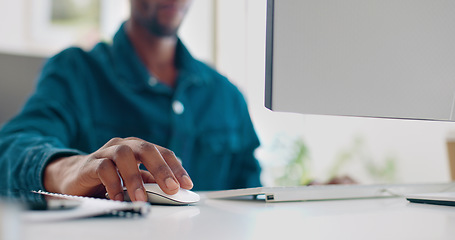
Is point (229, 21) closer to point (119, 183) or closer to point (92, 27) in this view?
point (92, 27)

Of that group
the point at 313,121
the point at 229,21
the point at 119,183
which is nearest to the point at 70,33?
the point at 229,21

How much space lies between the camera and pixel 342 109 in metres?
0.53

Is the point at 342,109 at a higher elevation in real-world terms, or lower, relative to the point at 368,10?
lower

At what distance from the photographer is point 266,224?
0.36m

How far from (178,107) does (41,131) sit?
397 millimetres

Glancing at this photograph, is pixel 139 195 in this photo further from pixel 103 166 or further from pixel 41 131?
pixel 41 131

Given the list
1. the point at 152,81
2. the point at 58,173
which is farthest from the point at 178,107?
the point at 58,173

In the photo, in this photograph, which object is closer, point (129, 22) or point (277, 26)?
point (277, 26)

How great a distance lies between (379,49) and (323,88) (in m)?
0.11

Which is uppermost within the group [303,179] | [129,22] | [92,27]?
[92,27]

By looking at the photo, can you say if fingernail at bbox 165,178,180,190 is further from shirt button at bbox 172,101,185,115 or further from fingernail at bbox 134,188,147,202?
shirt button at bbox 172,101,185,115

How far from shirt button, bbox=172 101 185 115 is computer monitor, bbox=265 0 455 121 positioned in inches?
30.0

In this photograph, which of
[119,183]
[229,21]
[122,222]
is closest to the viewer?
[122,222]

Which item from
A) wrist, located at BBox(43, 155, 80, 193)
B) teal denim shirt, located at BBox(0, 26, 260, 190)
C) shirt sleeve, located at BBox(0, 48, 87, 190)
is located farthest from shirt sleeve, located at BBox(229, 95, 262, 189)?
wrist, located at BBox(43, 155, 80, 193)
